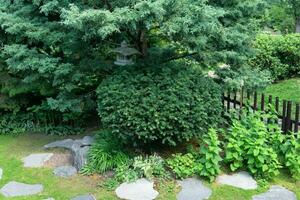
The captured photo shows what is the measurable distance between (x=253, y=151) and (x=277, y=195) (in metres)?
0.51

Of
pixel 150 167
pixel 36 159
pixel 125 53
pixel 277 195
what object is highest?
pixel 125 53

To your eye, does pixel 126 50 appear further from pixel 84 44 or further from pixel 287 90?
pixel 287 90

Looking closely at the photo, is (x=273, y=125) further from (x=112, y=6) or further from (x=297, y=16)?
(x=297, y=16)

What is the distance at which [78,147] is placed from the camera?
548 centimetres

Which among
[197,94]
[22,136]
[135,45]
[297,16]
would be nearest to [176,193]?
[197,94]

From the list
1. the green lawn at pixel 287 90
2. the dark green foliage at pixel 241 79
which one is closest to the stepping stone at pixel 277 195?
the dark green foliage at pixel 241 79

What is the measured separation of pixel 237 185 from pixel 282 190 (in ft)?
1.52

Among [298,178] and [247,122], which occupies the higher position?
[247,122]

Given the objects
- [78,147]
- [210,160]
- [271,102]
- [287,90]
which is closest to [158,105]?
[210,160]

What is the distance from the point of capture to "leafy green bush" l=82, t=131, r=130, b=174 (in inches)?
198

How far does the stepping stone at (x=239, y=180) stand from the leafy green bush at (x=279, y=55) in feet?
13.8

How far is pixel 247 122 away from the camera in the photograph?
529 centimetres

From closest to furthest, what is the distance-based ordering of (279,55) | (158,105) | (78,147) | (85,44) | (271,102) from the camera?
(158,105) → (78,147) → (271,102) → (85,44) → (279,55)

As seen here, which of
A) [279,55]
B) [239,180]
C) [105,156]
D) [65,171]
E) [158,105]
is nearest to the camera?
[158,105]
